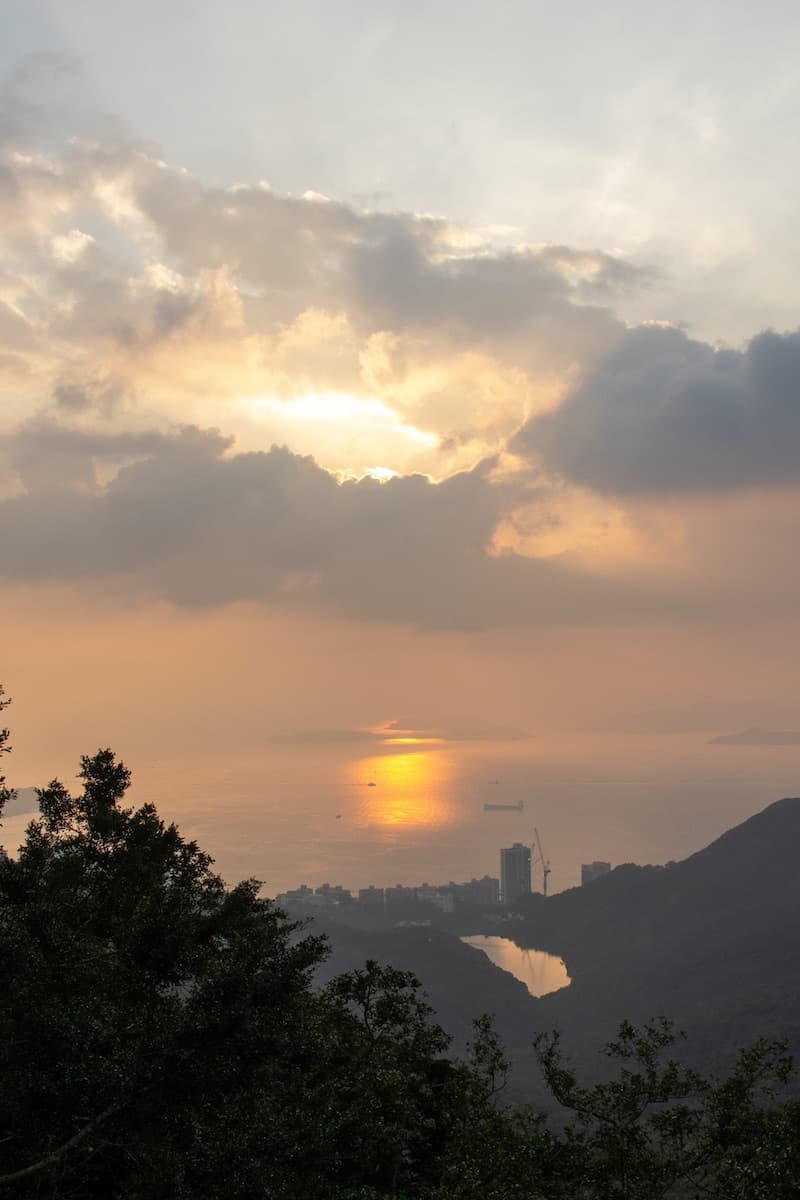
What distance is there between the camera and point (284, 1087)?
19.8 meters

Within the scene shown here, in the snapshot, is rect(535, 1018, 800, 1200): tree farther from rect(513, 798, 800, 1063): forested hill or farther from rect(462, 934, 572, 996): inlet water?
rect(462, 934, 572, 996): inlet water

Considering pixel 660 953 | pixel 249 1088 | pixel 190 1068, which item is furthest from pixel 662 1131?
pixel 660 953

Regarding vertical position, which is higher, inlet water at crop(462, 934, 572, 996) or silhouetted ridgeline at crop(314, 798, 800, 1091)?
silhouetted ridgeline at crop(314, 798, 800, 1091)

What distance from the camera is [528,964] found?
170625 mm

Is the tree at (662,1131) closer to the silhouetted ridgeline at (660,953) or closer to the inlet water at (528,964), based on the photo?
the silhouetted ridgeline at (660,953)

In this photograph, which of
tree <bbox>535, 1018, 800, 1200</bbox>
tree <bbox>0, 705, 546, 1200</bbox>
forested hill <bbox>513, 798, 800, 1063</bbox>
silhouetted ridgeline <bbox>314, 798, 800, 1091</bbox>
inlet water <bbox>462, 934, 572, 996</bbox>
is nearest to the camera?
A: tree <bbox>0, 705, 546, 1200</bbox>

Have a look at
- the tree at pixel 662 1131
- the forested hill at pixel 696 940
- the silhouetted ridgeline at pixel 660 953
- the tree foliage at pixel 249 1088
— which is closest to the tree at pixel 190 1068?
the tree foliage at pixel 249 1088

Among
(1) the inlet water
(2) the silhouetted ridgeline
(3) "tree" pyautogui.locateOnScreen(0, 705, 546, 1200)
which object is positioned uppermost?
(3) "tree" pyautogui.locateOnScreen(0, 705, 546, 1200)

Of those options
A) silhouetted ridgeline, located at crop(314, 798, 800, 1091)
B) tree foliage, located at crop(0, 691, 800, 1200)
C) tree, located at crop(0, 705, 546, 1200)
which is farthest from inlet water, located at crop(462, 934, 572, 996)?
tree, located at crop(0, 705, 546, 1200)

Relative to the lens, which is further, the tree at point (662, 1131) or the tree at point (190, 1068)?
the tree at point (662, 1131)

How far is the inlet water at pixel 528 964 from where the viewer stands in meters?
155

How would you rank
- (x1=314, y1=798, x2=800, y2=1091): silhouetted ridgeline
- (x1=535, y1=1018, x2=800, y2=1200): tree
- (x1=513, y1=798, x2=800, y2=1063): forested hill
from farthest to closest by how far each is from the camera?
(x1=513, y1=798, x2=800, y2=1063): forested hill
(x1=314, y1=798, x2=800, y2=1091): silhouetted ridgeline
(x1=535, y1=1018, x2=800, y2=1200): tree

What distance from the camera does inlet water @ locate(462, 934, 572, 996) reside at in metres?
155

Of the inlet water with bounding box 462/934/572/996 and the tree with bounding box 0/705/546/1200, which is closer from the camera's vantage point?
the tree with bounding box 0/705/546/1200
